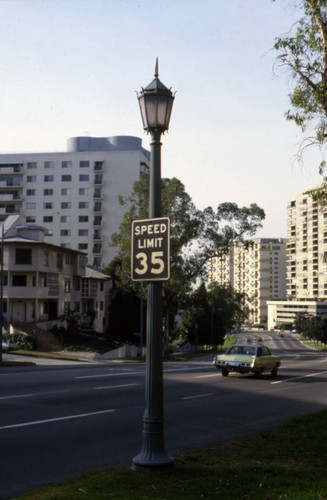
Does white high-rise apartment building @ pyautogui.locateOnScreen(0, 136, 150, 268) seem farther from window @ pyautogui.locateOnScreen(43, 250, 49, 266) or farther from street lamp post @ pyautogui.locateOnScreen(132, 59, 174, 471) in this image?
street lamp post @ pyautogui.locateOnScreen(132, 59, 174, 471)

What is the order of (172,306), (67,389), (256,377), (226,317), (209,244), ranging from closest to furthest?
(67,389)
(256,377)
(209,244)
(172,306)
(226,317)

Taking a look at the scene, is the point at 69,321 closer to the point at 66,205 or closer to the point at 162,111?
the point at 66,205

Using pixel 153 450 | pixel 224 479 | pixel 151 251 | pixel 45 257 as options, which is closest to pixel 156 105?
pixel 151 251

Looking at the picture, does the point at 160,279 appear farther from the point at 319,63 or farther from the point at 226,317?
the point at 226,317

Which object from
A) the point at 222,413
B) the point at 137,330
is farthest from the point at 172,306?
the point at 222,413

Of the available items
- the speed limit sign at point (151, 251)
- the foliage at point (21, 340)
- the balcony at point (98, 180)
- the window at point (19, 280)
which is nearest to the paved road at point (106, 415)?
the speed limit sign at point (151, 251)

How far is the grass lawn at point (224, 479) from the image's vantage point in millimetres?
6531

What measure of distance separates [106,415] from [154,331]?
20.7 ft

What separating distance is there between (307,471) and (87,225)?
293 feet

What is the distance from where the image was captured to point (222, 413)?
14.2 meters

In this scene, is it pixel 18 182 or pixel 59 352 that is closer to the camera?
pixel 59 352

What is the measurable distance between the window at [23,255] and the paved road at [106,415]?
2852 centimetres

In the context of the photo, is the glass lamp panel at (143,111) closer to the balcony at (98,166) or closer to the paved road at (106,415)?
the paved road at (106,415)

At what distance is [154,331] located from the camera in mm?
7773
